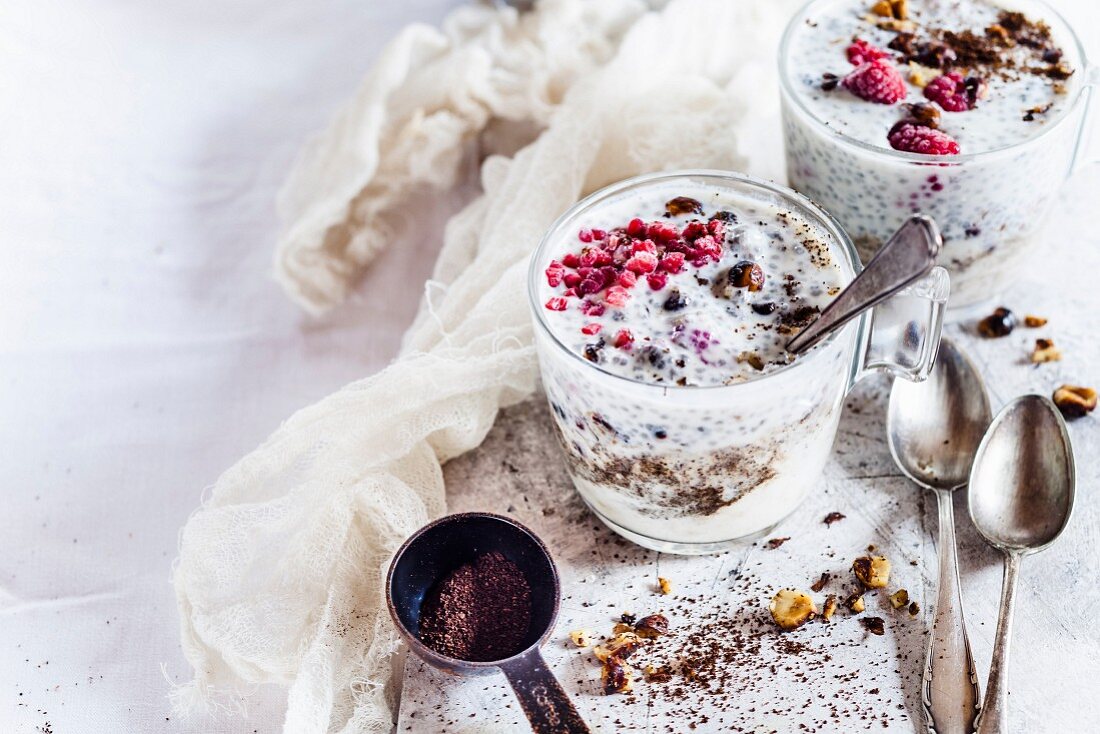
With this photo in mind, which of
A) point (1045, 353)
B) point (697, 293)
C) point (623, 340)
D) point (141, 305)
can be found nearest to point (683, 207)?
point (697, 293)

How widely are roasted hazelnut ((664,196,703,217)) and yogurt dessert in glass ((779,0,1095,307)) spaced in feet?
0.89

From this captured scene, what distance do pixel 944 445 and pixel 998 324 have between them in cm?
31

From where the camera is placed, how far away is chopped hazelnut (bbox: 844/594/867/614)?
5.59ft

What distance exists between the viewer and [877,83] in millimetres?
1920

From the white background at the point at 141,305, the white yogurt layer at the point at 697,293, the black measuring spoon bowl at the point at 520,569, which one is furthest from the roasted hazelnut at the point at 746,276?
the white background at the point at 141,305

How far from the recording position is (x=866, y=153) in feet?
6.10

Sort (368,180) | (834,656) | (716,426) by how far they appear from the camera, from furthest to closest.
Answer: (368,180) < (834,656) < (716,426)

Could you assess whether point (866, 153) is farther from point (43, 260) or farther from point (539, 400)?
point (43, 260)

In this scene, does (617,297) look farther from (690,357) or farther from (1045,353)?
(1045,353)

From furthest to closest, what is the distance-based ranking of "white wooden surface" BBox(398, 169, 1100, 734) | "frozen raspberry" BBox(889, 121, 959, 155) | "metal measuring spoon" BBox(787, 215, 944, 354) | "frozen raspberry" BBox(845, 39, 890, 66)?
"frozen raspberry" BBox(845, 39, 890, 66), "frozen raspberry" BBox(889, 121, 959, 155), "white wooden surface" BBox(398, 169, 1100, 734), "metal measuring spoon" BBox(787, 215, 944, 354)

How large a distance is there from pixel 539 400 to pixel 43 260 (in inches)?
47.7

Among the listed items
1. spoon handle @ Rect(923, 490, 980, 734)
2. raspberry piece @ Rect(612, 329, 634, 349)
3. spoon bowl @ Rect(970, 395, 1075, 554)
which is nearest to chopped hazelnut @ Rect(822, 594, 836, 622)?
spoon handle @ Rect(923, 490, 980, 734)

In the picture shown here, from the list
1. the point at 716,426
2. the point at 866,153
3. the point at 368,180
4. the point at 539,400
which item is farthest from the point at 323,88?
the point at 716,426

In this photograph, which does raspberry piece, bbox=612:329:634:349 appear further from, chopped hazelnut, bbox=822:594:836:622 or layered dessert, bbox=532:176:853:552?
chopped hazelnut, bbox=822:594:836:622
